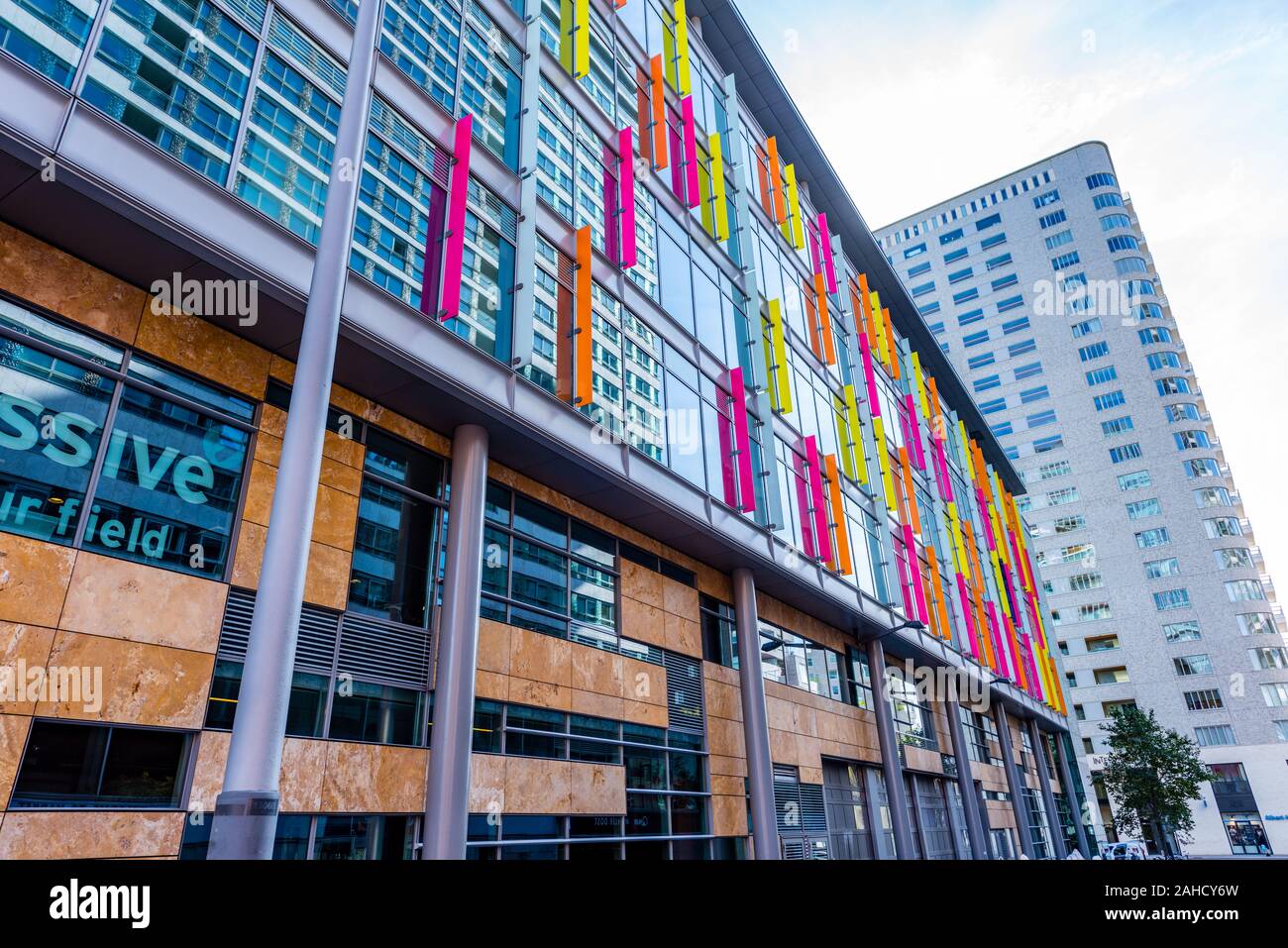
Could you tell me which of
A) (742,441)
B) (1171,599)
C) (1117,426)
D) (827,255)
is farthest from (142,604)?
(1117,426)

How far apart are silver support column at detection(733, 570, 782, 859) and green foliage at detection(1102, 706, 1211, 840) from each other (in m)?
45.7

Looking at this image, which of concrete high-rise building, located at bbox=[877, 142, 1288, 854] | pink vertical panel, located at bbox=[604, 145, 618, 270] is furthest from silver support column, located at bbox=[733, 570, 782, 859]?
concrete high-rise building, located at bbox=[877, 142, 1288, 854]

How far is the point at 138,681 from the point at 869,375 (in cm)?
3037

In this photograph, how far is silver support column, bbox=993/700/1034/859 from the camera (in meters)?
39.7

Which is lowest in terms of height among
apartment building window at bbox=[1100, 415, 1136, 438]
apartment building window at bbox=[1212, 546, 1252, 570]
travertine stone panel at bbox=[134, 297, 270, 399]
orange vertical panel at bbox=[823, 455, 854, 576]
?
travertine stone panel at bbox=[134, 297, 270, 399]

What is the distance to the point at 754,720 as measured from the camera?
19.8 metres

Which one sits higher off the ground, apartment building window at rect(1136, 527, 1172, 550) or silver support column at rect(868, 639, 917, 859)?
apartment building window at rect(1136, 527, 1172, 550)

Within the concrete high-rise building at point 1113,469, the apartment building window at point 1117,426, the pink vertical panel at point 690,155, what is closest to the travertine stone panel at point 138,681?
the pink vertical panel at point 690,155

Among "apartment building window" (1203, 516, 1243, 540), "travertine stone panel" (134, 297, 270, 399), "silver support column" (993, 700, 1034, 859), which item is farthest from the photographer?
"apartment building window" (1203, 516, 1243, 540)

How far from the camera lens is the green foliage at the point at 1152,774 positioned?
170 ft

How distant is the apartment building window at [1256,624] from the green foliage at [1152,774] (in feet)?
81.9

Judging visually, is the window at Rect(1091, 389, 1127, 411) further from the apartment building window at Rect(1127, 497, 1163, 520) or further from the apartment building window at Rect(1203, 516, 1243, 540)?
the apartment building window at Rect(1203, 516, 1243, 540)

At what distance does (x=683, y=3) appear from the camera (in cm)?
2588

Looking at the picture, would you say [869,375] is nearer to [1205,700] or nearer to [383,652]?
[383,652]
